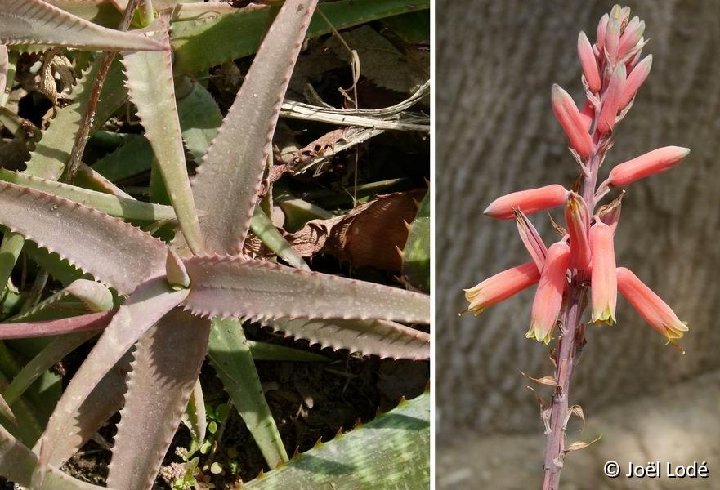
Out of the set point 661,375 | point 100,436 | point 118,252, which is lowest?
point 100,436

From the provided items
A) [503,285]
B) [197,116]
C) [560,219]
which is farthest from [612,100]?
[197,116]

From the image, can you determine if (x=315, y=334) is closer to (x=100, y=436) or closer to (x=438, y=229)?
(x=438, y=229)

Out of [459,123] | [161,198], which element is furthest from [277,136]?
[459,123]

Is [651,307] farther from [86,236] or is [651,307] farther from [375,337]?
[86,236]

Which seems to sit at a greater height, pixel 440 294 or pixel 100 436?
pixel 440 294

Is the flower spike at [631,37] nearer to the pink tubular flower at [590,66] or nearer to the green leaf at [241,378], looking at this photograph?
the pink tubular flower at [590,66]

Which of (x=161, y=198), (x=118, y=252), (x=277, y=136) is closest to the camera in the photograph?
(x=118, y=252)

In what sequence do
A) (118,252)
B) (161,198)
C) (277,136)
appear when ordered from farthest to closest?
1. (277,136)
2. (161,198)
3. (118,252)

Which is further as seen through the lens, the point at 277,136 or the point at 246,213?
the point at 277,136
